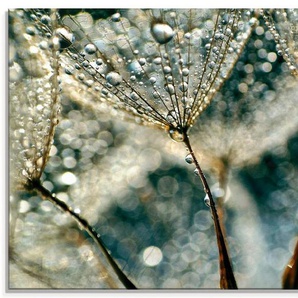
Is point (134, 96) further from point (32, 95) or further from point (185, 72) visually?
point (32, 95)

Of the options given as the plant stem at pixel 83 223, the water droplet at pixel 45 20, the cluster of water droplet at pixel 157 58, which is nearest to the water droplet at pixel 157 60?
the cluster of water droplet at pixel 157 58

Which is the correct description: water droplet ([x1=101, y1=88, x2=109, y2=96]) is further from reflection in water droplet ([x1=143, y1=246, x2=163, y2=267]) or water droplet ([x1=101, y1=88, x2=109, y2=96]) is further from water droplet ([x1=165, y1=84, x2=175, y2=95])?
reflection in water droplet ([x1=143, y1=246, x2=163, y2=267])

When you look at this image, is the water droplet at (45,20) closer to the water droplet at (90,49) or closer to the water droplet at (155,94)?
the water droplet at (90,49)

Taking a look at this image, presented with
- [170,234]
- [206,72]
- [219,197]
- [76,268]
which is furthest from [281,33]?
[76,268]

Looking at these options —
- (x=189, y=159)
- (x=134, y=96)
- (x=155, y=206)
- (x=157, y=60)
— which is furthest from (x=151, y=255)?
(x=157, y=60)

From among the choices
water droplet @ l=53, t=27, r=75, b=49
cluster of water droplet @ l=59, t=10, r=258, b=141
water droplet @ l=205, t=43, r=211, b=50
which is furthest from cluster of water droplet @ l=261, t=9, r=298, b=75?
water droplet @ l=53, t=27, r=75, b=49
